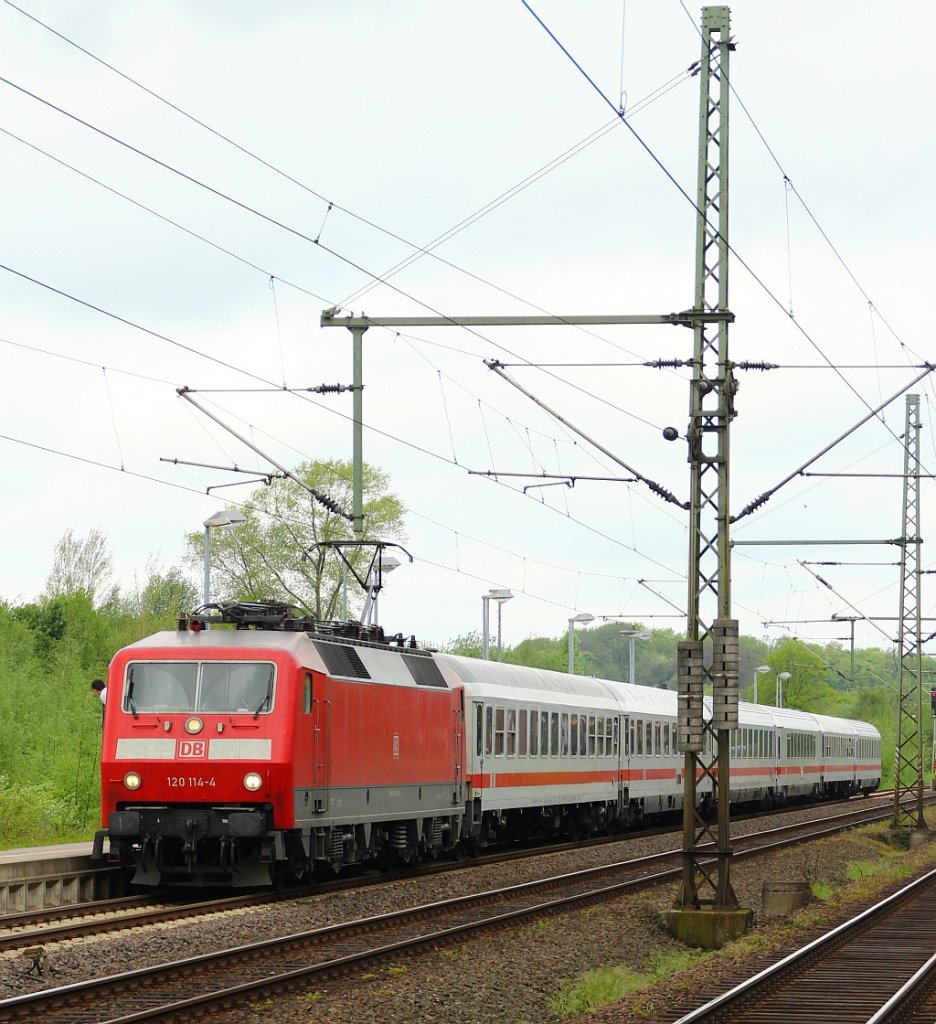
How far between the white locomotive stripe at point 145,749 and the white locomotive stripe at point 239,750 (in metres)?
0.52

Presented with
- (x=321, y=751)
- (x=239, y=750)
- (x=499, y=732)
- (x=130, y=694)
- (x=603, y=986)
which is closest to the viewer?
(x=603, y=986)

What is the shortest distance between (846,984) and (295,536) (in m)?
46.2

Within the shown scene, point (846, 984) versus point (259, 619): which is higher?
point (259, 619)

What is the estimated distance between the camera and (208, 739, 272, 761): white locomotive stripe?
20.1 m

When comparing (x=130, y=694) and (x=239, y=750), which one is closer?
(x=239, y=750)

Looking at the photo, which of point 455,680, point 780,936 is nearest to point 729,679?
point 780,936

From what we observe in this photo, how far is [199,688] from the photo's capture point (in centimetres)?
2062

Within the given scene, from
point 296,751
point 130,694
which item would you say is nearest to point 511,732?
point 296,751

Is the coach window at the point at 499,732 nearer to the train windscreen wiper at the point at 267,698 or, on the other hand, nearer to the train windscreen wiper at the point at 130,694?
the train windscreen wiper at the point at 267,698

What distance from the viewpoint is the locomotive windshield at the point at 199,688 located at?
805 inches

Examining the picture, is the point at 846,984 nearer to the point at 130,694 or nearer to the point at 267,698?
the point at 267,698

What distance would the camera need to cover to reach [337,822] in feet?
72.0

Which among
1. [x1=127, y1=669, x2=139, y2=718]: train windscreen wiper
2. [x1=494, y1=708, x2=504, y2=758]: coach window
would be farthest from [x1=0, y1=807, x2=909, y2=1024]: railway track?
[x1=494, y1=708, x2=504, y2=758]: coach window

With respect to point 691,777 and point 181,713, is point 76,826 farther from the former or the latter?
point 691,777
